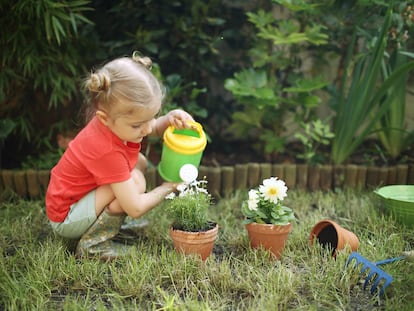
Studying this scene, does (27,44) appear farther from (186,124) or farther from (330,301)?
(330,301)

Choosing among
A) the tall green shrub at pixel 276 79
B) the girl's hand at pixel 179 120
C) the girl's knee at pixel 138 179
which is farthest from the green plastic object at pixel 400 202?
the girl's knee at pixel 138 179

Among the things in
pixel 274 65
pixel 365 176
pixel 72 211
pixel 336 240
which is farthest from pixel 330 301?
pixel 274 65

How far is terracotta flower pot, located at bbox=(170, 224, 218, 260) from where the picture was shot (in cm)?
178

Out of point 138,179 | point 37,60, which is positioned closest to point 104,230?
point 138,179

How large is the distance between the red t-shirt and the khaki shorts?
0.07ft

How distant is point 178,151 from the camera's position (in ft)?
6.11

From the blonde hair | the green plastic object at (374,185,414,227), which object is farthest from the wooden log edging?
the blonde hair

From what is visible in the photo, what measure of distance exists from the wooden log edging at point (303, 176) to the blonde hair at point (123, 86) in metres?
0.88

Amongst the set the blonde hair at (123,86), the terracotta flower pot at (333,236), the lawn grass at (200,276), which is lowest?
the lawn grass at (200,276)

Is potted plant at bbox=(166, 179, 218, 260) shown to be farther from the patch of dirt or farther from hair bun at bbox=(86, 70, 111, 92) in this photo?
the patch of dirt

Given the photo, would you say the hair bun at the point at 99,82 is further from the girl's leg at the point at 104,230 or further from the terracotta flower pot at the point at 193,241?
the terracotta flower pot at the point at 193,241

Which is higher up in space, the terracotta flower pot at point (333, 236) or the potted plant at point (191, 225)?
the potted plant at point (191, 225)

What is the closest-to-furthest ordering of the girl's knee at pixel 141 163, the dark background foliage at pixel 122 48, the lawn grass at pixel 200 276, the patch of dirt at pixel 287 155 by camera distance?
1. the lawn grass at pixel 200 276
2. the girl's knee at pixel 141 163
3. the dark background foliage at pixel 122 48
4. the patch of dirt at pixel 287 155

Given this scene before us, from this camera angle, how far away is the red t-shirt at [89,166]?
181 cm
